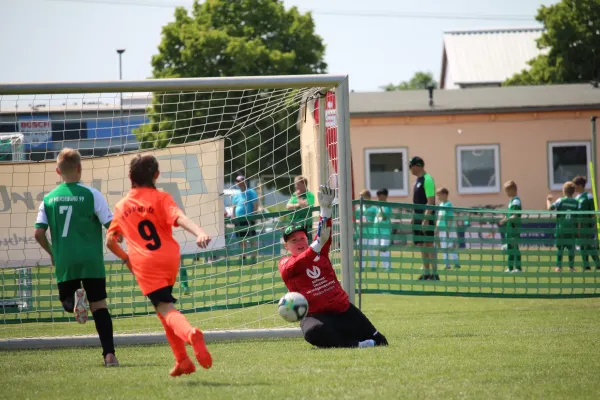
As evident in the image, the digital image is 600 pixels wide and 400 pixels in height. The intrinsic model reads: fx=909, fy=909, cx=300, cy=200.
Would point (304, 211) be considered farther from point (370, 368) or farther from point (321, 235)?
point (370, 368)

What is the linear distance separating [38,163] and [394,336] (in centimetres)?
449

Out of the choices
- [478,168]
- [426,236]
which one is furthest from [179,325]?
[478,168]

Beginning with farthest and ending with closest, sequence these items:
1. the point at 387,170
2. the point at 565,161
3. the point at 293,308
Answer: the point at 565,161 → the point at 387,170 → the point at 293,308

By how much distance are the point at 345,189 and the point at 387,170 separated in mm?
22982

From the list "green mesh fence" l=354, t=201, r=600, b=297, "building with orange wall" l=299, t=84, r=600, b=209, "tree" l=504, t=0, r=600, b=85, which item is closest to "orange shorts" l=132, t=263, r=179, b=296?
"green mesh fence" l=354, t=201, r=600, b=297

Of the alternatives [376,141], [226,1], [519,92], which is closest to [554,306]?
[376,141]

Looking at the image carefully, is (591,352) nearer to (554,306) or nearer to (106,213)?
(106,213)

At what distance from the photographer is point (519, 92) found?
34.9 metres

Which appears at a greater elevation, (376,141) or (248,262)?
(376,141)

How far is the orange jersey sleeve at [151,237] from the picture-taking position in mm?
6367

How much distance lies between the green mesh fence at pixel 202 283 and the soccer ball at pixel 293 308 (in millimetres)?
2235

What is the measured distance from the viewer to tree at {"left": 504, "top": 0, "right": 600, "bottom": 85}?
41094 millimetres

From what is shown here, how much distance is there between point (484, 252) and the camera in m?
14.2

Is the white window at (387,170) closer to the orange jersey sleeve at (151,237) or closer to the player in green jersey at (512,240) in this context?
the player in green jersey at (512,240)
